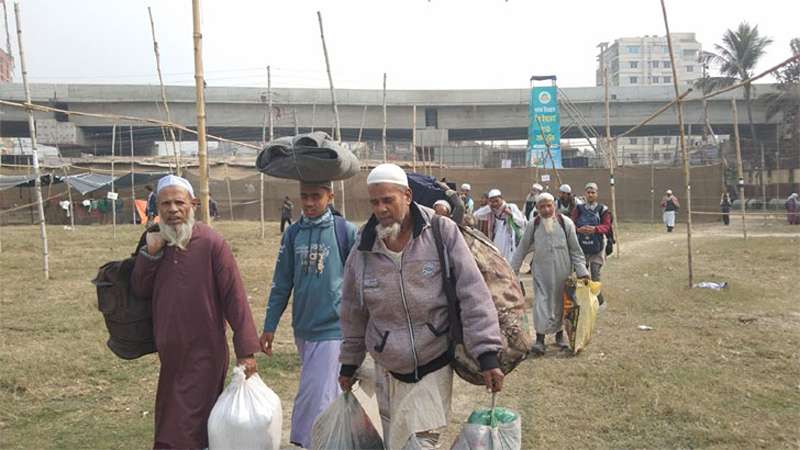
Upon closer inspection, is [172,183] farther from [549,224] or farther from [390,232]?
[549,224]

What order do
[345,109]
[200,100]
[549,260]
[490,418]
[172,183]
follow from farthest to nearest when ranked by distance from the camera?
1. [345,109]
2. [549,260]
3. [200,100]
4. [172,183]
5. [490,418]

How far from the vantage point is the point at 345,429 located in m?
2.96

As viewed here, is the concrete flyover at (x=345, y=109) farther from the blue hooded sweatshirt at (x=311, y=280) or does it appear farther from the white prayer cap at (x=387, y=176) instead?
the white prayer cap at (x=387, y=176)

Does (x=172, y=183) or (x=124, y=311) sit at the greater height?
(x=172, y=183)

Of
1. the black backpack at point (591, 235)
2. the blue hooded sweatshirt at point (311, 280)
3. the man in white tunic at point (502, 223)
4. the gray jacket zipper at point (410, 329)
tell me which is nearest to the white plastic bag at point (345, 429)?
the gray jacket zipper at point (410, 329)

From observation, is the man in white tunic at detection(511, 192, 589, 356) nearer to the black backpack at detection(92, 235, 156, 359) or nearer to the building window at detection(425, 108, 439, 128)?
the black backpack at detection(92, 235, 156, 359)

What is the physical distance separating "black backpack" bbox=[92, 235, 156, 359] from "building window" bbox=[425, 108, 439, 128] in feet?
138

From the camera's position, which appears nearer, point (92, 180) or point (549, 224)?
point (549, 224)

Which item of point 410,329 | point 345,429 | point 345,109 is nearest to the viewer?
point 410,329

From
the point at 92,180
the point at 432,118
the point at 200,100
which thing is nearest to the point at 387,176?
the point at 200,100

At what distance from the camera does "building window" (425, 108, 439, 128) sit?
1757 inches

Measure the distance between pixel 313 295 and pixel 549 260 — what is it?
3.44 metres

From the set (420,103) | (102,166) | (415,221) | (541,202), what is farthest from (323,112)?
(415,221)

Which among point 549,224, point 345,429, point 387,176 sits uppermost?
point 387,176
